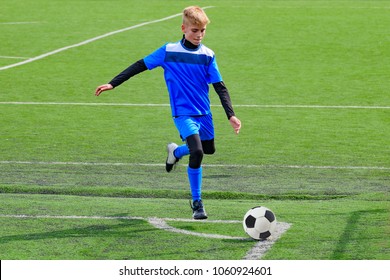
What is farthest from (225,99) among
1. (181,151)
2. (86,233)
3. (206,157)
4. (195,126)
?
(206,157)

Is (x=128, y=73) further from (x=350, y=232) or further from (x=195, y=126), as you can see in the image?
(x=350, y=232)

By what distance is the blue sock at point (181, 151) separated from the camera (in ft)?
33.0

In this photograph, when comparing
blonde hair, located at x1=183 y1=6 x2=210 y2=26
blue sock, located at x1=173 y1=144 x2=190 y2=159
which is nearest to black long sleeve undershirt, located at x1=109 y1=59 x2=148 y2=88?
blonde hair, located at x1=183 y1=6 x2=210 y2=26

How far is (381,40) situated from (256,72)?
19.0 ft

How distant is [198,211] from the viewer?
30.3ft

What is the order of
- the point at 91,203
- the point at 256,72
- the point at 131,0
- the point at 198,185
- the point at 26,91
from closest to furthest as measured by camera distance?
1. the point at 198,185
2. the point at 91,203
3. the point at 26,91
4. the point at 256,72
5. the point at 131,0

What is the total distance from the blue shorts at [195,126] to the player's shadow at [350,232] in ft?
5.24

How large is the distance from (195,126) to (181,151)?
743 millimetres

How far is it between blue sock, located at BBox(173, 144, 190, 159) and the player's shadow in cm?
177

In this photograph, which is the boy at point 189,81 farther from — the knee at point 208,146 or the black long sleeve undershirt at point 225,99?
the knee at point 208,146

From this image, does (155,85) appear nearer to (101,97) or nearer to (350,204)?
(101,97)

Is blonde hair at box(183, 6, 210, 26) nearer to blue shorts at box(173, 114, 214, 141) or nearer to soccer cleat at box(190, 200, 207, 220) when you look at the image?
blue shorts at box(173, 114, 214, 141)

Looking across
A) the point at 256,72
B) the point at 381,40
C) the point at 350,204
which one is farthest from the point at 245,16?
the point at 350,204

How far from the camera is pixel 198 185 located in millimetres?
9406
